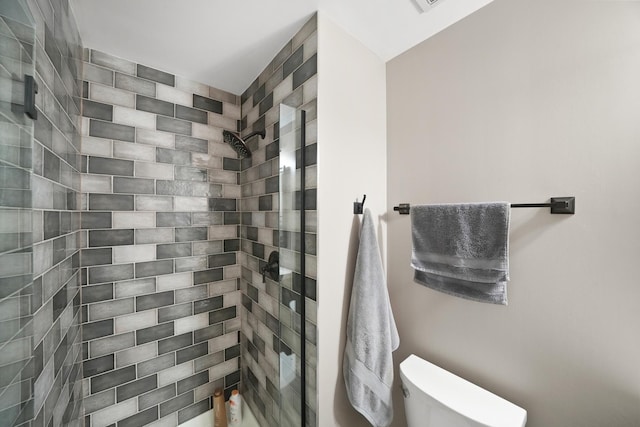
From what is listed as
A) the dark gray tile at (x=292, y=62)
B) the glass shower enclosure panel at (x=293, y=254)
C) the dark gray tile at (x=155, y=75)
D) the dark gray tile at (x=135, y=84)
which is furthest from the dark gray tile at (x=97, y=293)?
the dark gray tile at (x=292, y=62)

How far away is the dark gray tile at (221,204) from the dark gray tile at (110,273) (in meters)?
0.54

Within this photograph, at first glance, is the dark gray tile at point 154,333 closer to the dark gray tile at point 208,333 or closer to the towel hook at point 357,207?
the dark gray tile at point 208,333

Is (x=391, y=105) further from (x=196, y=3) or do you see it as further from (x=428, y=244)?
(x=196, y=3)

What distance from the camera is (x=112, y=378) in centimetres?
116

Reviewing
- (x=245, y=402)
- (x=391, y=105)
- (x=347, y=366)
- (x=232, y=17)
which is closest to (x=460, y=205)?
(x=391, y=105)

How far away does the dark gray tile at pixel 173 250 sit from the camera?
1.29 meters

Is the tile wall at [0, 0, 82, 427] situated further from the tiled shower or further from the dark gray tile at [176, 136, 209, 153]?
the dark gray tile at [176, 136, 209, 153]

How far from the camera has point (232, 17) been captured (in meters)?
0.96

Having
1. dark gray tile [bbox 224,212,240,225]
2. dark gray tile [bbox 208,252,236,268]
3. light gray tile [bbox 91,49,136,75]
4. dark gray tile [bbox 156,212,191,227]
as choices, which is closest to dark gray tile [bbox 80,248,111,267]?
dark gray tile [bbox 156,212,191,227]

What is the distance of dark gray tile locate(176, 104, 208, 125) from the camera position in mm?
1356

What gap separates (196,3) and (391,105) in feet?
3.25

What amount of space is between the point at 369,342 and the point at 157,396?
4.29 feet

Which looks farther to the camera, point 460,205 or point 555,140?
point 460,205

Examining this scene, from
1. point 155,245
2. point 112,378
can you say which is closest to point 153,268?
point 155,245
